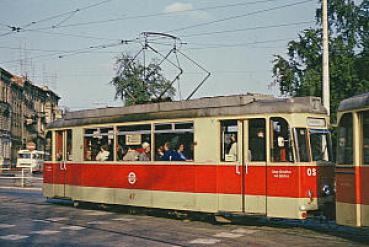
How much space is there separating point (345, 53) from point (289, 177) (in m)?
26.6

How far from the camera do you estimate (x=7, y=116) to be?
78188 millimetres

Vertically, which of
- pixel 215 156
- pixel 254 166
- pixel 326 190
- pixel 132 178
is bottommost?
pixel 326 190

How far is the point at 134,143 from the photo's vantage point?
17.1m

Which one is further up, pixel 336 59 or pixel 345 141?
pixel 336 59

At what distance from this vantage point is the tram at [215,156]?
13695 millimetres

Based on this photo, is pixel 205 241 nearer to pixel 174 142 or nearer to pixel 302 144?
pixel 302 144

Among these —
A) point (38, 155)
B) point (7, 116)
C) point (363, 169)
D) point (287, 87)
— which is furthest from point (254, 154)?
point (7, 116)

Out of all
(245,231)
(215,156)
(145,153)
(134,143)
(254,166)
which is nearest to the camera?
(245,231)

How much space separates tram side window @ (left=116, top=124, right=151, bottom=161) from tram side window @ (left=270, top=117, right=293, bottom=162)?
398 cm

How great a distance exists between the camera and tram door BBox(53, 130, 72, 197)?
19891 millimetres

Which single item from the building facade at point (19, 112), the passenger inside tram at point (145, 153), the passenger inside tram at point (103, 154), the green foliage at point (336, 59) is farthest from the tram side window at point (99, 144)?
the building facade at point (19, 112)

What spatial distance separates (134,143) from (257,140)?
4.26 metres

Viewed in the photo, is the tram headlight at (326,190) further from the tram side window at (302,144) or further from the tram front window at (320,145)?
the tram side window at (302,144)

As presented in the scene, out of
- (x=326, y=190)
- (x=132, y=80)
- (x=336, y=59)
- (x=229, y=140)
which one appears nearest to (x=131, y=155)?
(x=229, y=140)
